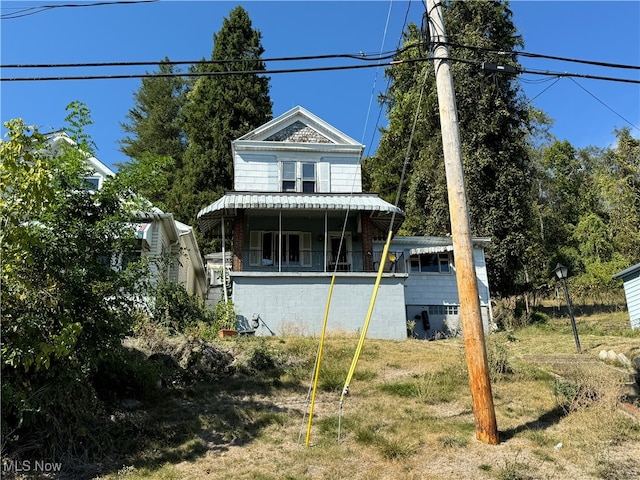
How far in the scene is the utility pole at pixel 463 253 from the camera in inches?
280

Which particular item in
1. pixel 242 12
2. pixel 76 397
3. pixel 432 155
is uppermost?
pixel 242 12

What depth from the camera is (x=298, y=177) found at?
21.3 meters

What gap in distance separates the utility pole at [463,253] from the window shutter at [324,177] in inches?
505

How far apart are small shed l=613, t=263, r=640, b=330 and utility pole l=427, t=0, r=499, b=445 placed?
16.7m

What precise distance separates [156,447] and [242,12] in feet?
121

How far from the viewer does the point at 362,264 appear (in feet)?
65.0

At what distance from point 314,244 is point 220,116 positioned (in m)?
16.3

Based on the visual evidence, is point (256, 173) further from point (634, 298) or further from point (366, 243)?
point (634, 298)

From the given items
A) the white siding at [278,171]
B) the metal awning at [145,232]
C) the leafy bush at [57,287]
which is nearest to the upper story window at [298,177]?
the white siding at [278,171]

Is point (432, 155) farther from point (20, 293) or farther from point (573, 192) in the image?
point (20, 293)

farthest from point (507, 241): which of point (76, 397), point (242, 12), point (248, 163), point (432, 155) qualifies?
point (242, 12)

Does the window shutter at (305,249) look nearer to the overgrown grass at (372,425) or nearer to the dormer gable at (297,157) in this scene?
the dormer gable at (297,157)

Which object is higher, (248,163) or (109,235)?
(248,163)

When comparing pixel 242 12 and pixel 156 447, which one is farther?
pixel 242 12
